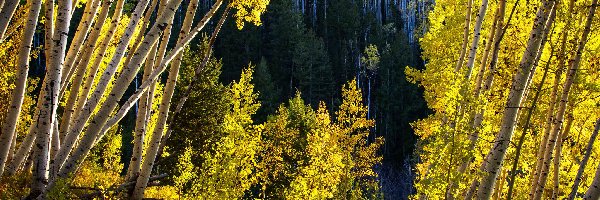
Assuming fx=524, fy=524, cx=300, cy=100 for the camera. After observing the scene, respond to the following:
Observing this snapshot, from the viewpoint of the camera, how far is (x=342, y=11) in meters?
60.6

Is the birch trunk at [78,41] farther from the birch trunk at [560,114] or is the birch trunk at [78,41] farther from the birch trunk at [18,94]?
the birch trunk at [560,114]

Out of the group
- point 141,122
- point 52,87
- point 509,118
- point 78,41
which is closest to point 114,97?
point 52,87

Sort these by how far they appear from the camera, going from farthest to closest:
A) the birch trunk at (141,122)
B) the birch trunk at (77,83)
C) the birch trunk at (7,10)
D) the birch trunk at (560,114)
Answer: the birch trunk at (141,122) → the birch trunk at (77,83) → the birch trunk at (560,114) → the birch trunk at (7,10)

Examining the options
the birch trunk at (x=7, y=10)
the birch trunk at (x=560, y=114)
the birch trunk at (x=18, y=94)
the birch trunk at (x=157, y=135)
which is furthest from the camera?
the birch trunk at (x=157, y=135)

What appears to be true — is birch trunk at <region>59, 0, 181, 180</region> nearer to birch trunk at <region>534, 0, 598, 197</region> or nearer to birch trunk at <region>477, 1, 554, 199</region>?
birch trunk at <region>477, 1, 554, 199</region>

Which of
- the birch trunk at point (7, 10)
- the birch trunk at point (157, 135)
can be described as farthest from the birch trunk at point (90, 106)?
the birch trunk at point (157, 135)

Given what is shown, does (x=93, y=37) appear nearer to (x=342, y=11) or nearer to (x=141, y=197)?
(x=141, y=197)

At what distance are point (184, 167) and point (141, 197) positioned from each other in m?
6.95

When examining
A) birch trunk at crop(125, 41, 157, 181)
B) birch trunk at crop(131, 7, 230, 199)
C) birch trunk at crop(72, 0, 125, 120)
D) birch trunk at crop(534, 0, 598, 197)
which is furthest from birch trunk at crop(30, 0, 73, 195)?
birch trunk at crop(534, 0, 598, 197)

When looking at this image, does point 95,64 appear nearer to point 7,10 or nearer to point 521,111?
point 7,10

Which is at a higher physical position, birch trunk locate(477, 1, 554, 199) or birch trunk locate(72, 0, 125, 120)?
birch trunk locate(72, 0, 125, 120)

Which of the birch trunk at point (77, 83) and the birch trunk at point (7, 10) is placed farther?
the birch trunk at point (77, 83)

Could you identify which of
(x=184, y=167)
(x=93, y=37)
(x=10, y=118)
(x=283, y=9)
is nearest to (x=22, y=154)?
(x=10, y=118)

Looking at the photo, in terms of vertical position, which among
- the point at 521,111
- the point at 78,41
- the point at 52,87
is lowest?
the point at 52,87
